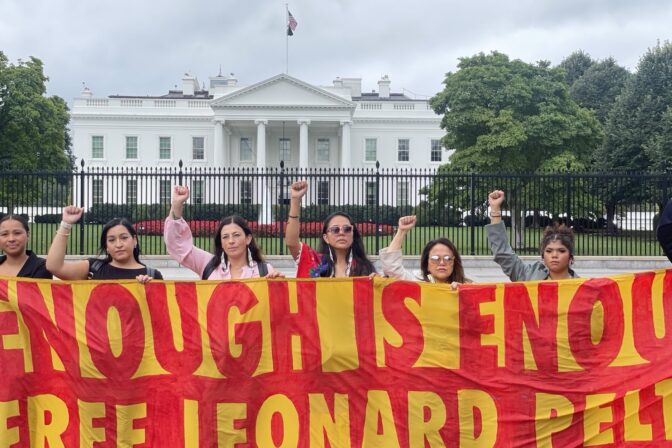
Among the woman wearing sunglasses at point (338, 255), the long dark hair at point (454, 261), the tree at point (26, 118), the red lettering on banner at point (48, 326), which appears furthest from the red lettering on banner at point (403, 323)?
the tree at point (26, 118)

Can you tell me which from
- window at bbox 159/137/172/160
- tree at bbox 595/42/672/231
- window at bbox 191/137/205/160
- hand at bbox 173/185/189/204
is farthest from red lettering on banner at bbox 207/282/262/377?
window at bbox 159/137/172/160

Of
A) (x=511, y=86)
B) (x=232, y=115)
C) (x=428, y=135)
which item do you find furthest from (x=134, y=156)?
(x=511, y=86)

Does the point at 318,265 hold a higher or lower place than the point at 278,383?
higher

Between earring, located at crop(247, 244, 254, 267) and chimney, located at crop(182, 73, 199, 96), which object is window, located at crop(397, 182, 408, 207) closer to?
earring, located at crop(247, 244, 254, 267)

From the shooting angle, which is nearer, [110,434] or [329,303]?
[110,434]

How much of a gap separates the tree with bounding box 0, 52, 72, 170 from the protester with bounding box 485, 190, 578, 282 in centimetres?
3523

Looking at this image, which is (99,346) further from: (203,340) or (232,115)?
(232,115)

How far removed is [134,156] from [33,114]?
24740 millimetres

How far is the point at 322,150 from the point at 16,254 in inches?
2217

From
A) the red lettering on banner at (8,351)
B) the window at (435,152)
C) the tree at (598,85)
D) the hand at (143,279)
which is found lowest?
the red lettering on banner at (8,351)

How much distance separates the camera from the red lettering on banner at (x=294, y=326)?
12.8 feet

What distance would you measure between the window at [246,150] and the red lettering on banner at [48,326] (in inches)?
2159

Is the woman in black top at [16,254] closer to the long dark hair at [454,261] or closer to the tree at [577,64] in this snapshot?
the long dark hair at [454,261]

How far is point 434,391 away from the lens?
12.7 feet
